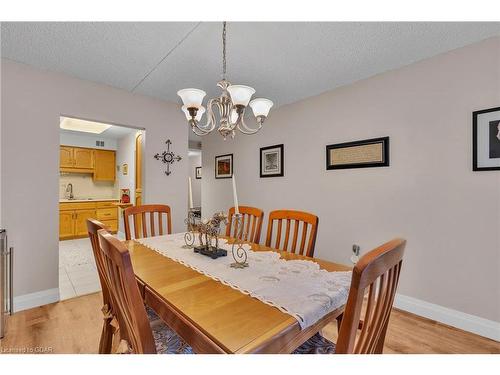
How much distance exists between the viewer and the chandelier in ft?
4.80

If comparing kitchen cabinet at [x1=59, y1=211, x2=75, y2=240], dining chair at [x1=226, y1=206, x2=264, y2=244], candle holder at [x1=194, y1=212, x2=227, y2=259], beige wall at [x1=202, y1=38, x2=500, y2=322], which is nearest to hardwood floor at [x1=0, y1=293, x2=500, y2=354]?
beige wall at [x1=202, y1=38, x2=500, y2=322]

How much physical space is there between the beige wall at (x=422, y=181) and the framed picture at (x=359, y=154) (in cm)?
6

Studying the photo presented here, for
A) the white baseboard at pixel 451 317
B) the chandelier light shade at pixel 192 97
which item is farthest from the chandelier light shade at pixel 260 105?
the white baseboard at pixel 451 317

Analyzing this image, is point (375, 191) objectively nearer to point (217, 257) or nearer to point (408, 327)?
point (408, 327)

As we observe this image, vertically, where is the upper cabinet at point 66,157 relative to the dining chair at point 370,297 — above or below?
above

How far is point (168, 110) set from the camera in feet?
10.5

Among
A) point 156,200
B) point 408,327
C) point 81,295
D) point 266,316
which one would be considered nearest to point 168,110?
point 156,200

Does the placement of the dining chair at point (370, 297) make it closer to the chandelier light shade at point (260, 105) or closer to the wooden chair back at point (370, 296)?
the wooden chair back at point (370, 296)

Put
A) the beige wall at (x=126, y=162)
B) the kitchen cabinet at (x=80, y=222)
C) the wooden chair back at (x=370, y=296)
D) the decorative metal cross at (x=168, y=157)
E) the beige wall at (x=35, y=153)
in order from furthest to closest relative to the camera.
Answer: the beige wall at (x=126, y=162) → the kitchen cabinet at (x=80, y=222) → the decorative metal cross at (x=168, y=157) → the beige wall at (x=35, y=153) → the wooden chair back at (x=370, y=296)

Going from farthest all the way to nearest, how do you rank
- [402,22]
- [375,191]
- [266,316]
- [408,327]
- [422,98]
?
1. [375,191]
2. [422,98]
3. [408,327]
4. [402,22]
5. [266,316]

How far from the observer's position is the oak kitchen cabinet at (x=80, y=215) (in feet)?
15.5

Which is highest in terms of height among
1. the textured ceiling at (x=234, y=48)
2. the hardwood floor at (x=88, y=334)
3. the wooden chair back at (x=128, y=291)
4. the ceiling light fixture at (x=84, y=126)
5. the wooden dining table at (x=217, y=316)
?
the ceiling light fixture at (x=84, y=126)

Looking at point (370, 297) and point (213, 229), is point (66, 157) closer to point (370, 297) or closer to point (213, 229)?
point (213, 229)

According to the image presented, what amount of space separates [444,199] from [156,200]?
3037mm
